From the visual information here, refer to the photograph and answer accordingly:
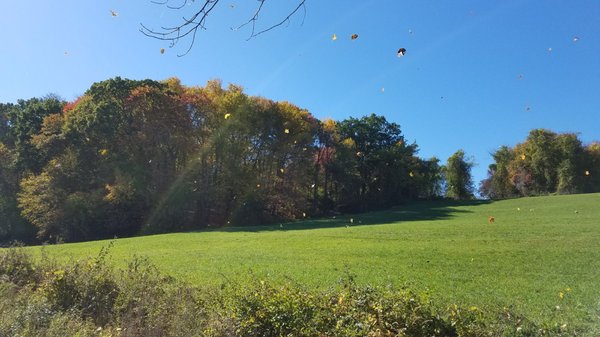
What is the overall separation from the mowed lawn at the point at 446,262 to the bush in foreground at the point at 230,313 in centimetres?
155

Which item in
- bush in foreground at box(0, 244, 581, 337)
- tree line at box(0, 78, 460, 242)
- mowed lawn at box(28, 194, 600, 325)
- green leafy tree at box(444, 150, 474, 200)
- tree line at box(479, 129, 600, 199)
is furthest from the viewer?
green leafy tree at box(444, 150, 474, 200)

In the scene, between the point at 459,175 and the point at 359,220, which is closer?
the point at 359,220

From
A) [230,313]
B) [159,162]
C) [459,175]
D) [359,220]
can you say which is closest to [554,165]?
[459,175]

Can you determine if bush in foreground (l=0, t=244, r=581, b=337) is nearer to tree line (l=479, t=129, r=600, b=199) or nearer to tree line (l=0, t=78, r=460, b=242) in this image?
tree line (l=0, t=78, r=460, b=242)

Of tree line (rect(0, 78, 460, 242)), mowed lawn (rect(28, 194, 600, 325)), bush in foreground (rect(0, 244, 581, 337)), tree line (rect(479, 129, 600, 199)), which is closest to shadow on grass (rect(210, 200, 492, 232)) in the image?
tree line (rect(0, 78, 460, 242))

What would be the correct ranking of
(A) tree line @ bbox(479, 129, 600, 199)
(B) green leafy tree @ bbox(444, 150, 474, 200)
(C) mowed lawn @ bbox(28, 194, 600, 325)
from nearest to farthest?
(C) mowed lawn @ bbox(28, 194, 600, 325) → (A) tree line @ bbox(479, 129, 600, 199) → (B) green leafy tree @ bbox(444, 150, 474, 200)

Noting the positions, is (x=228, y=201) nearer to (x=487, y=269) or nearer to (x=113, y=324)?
(x=487, y=269)

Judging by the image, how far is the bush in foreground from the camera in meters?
5.23

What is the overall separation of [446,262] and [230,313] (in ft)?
31.5

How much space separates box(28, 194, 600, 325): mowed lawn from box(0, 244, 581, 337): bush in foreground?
5.08 ft

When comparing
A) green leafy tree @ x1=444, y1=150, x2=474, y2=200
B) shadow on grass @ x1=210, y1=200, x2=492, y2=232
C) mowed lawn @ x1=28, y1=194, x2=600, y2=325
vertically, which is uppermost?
green leafy tree @ x1=444, y1=150, x2=474, y2=200

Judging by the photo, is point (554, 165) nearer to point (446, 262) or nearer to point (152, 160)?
point (152, 160)

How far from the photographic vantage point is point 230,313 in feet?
19.2

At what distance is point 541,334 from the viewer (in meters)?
5.30
